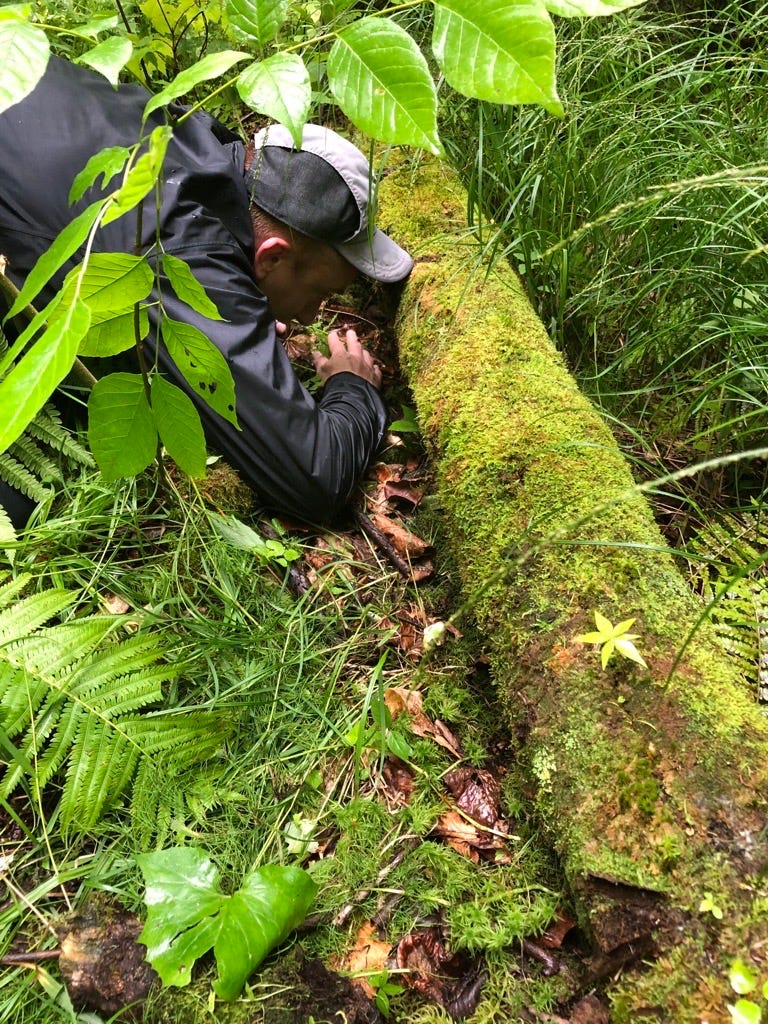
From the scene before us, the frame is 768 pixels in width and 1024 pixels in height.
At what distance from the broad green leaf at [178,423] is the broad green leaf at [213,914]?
0.94m

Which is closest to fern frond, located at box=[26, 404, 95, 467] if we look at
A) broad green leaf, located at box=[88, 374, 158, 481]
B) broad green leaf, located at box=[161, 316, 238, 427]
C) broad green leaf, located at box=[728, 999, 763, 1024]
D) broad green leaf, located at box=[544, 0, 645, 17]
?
broad green leaf, located at box=[88, 374, 158, 481]

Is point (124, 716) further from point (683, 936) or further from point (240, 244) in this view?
point (240, 244)

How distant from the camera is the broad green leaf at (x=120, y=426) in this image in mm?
1585

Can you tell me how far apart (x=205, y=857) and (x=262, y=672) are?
57 cm

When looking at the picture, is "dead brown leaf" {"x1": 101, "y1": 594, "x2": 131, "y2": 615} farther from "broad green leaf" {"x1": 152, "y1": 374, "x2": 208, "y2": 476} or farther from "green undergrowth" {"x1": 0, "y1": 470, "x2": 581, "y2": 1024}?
"broad green leaf" {"x1": 152, "y1": 374, "x2": 208, "y2": 476}

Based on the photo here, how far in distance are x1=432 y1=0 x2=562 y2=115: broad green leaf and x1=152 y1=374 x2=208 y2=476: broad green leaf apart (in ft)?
3.08

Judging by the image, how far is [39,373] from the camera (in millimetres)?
698

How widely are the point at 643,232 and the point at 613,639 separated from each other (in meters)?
1.64

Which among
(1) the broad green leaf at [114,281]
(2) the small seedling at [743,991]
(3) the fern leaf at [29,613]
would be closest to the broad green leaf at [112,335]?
(1) the broad green leaf at [114,281]

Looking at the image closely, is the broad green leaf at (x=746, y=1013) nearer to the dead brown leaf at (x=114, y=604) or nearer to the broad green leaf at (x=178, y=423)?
the broad green leaf at (x=178, y=423)

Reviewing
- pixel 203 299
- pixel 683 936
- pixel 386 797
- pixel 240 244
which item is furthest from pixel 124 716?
pixel 240 244

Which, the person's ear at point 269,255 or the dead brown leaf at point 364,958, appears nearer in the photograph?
the dead brown leaf at point 364,958

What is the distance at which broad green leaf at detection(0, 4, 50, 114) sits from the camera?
32.1 inches

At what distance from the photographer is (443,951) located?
1616mm
